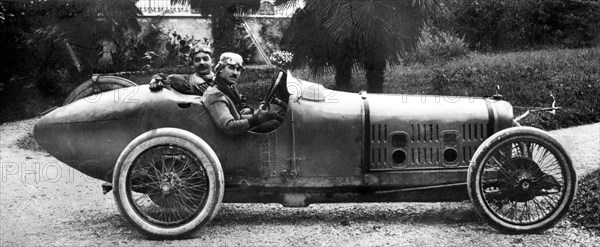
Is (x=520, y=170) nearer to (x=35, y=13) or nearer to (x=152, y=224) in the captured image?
(x=152, y=224)

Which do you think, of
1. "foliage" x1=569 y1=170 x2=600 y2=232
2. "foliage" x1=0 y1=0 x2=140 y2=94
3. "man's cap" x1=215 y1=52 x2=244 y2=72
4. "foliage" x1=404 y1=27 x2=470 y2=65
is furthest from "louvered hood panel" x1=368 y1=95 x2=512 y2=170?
"foliage" x1=404 y1=27 x2=470 y2=65

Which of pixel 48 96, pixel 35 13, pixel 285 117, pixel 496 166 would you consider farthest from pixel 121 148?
pixel 48 96

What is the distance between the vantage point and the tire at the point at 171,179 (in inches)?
185

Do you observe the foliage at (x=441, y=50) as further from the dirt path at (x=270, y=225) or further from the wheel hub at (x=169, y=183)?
the wheel hub at (x=169, y=183)

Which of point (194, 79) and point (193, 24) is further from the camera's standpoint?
point (193, 24)

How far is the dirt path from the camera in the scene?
467 cm

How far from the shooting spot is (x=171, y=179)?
4824 millimetres

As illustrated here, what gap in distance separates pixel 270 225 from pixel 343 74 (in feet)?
14.4

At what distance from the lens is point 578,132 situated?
31.0 ft

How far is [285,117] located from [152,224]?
Answer: 4.15ft

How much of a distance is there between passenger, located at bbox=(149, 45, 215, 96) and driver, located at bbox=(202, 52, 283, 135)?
31 centimetres

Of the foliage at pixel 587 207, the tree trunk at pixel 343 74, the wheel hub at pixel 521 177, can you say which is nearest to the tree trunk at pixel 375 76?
the tree trunk at pixel 343 74

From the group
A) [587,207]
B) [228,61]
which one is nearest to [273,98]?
[228,61]

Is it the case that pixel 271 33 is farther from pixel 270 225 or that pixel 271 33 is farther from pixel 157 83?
pixel 270 225
